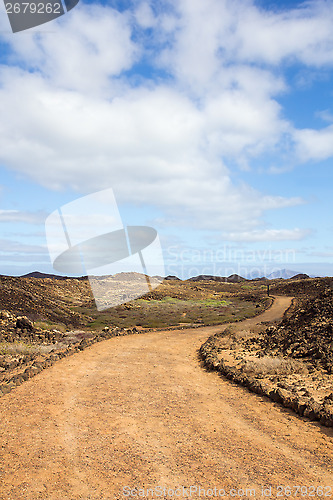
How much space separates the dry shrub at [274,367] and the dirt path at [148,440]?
1.70 meters

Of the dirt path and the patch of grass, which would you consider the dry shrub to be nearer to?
the dirt path

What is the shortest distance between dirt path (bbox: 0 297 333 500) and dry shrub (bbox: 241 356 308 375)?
5.58 feet

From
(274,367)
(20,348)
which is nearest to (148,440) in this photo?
(274,367)

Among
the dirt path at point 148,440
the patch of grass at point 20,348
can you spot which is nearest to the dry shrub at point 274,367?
the dirt path at point 148,440

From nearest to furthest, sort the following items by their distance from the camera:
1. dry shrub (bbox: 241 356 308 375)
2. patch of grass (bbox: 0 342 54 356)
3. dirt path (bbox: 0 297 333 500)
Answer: dirt path (bbox: 0 297 333 500) < dry shrub (bbox: 241 356 308 375) < patch of grass (bbox: 0 342 54 356)

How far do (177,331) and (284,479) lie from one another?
75.6ft

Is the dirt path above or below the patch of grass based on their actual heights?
below

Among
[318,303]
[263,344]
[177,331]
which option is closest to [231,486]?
[263,344]

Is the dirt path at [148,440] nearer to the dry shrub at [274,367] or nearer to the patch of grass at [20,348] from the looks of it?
the dry shrub at [274,367]

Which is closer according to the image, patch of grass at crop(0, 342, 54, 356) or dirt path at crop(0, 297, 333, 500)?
dirt path at crop(0, 297, 333, 500)

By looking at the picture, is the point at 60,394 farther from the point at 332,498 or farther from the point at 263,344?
the point at 263,344

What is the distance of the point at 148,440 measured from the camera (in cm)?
814

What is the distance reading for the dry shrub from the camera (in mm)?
14070

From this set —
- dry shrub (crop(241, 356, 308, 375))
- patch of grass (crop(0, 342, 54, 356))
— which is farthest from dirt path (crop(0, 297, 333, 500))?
patch of grass (crop(0, 342, 54, 356))
